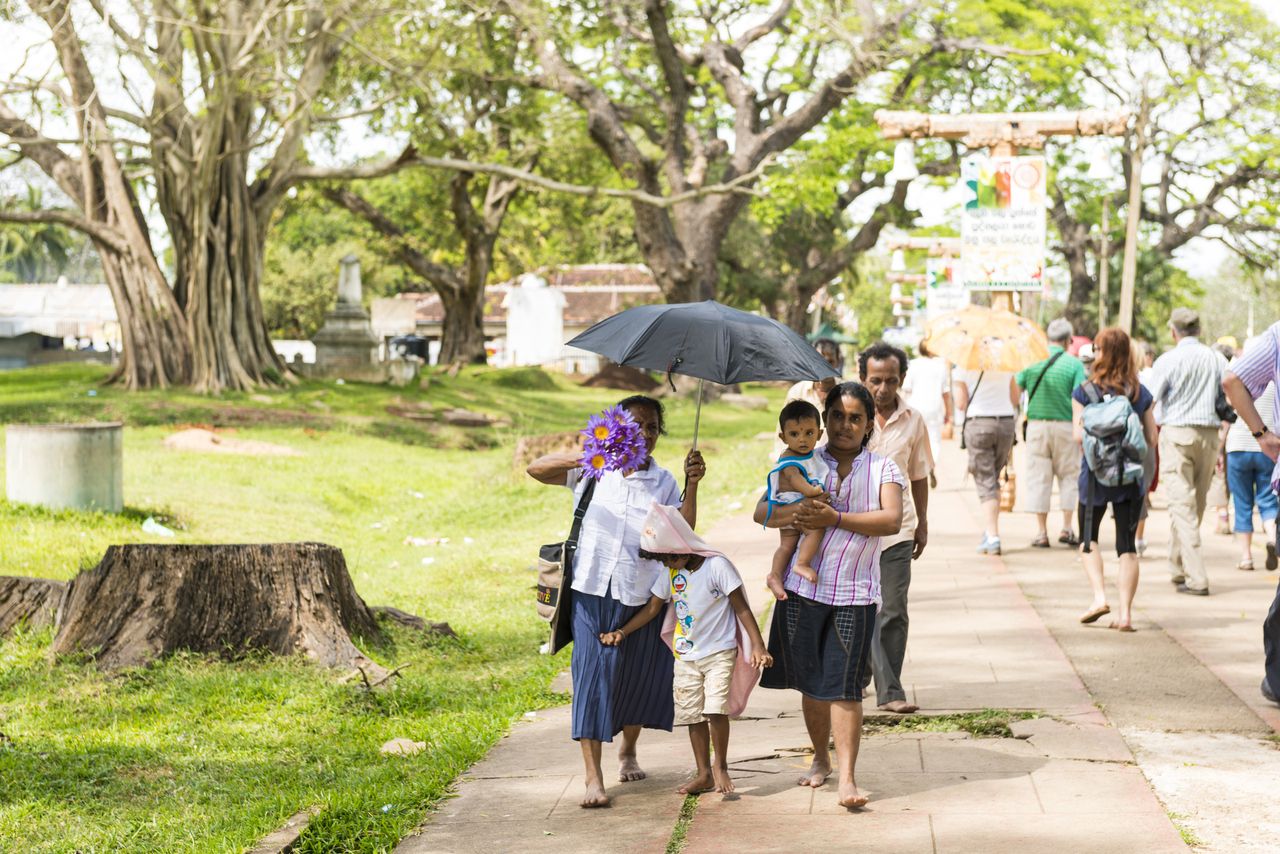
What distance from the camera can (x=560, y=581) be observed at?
5.35 meters

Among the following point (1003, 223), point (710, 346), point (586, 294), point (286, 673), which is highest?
point (586, 294)

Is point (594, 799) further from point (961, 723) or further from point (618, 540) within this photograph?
point (961, 723)

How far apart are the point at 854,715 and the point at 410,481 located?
532 inches

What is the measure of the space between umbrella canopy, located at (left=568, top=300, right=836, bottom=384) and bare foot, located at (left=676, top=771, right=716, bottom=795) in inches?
54.5

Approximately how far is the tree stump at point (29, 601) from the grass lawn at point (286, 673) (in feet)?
0.60

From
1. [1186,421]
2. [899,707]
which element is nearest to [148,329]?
[1186,421]

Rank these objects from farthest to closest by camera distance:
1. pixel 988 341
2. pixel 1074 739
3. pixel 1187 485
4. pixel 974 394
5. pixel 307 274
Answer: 1. pixel 307 274
2. pixel 974 394
3. pixel 988 341
4. pixel 1187 485
5. pixel 1074 739

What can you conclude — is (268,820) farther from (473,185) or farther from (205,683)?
(473,185)

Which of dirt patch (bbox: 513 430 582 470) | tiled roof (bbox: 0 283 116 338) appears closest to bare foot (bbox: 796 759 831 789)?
dirt patch (bbox: 513 430 582 470)

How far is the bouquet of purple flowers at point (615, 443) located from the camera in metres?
5.09

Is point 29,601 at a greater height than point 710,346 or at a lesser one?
lesser

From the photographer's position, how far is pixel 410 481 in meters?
18.1

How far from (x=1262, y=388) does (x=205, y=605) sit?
5325 millimetres

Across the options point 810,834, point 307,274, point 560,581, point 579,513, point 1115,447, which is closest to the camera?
point 810,834
